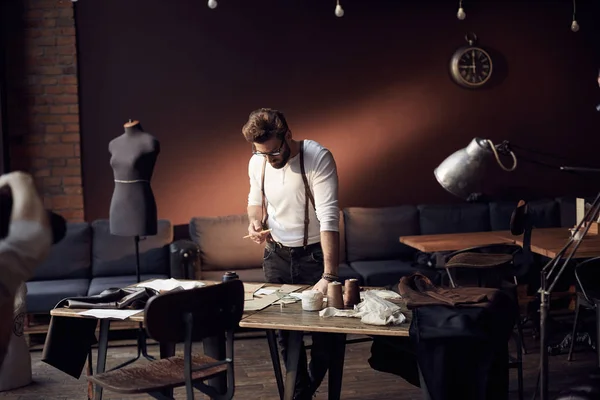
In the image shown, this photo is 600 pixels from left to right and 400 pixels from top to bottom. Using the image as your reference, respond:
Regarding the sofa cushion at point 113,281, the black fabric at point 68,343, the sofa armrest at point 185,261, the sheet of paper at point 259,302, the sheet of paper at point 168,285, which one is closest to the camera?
the sheet of paper at point 259,302

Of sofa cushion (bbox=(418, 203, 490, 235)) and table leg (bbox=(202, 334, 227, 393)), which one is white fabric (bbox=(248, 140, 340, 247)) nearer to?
table leg (bbox=(202, 334, 227, 393))

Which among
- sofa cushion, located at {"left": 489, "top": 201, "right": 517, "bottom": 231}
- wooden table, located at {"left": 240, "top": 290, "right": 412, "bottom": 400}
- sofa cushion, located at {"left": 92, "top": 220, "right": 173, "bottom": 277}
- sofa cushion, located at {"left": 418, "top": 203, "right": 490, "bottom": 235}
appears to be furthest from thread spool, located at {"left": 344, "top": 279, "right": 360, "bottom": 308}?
sofa cushion, located at {"left": 489, "top": 201, "right": 517, "bottom": 231}

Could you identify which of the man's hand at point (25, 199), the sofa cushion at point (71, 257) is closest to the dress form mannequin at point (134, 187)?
the sofa cushion at point (71, 257)

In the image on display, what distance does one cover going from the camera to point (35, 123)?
6.27 m

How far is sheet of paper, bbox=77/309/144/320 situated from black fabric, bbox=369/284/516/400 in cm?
124

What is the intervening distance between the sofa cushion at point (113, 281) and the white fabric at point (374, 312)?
→ 2.73m

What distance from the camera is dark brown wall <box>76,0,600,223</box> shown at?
6.42m

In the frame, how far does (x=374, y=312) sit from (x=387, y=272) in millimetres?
2795

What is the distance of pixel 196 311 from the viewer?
116 inches

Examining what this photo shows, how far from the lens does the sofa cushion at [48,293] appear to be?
17.9 feet

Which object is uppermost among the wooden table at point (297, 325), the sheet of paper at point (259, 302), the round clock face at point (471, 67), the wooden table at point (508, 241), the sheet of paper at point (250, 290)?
the round clock face at point (471, 67)

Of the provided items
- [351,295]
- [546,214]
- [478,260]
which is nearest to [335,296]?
[351,295]

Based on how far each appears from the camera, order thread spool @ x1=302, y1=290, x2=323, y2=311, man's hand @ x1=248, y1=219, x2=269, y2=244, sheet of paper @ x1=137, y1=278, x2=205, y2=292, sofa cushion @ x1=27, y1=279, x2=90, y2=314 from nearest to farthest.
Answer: thread spool @ x1=302, y1=290, x2=323, y2=311, sheet of paper @ x1=137, y1=278, x2=205, y2=292, man's hand @ x1=248, y1=219, x2=269, y2=244, sofa cushion @ x1=27, y1=279, x2=90, y2=314

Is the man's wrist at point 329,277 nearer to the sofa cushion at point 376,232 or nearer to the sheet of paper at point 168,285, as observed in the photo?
the sheet of paper at point 168,285
